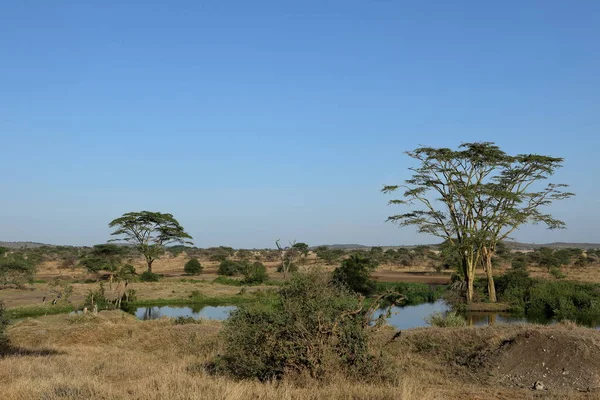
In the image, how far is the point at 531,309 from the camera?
32625 mm

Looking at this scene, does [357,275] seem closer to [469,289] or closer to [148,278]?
[469,289]

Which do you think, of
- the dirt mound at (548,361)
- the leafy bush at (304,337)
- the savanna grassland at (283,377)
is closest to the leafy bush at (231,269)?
the savanna grassland at (283,377)

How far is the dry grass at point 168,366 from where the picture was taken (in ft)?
22.7

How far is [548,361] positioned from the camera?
477 inches

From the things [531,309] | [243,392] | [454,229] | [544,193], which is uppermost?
[544,193]

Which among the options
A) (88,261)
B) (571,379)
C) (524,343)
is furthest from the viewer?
(88,261)

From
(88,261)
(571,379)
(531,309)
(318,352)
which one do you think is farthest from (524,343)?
(88,261)

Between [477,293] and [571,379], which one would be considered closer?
[571,379]

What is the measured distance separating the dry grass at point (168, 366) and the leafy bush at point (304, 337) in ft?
1.62

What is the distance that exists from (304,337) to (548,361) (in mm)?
6445

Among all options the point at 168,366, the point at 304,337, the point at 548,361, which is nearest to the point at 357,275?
the point at 548,361

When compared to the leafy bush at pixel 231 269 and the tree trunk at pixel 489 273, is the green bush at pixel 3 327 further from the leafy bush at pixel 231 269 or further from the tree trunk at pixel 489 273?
the leafy bush at pixel 231 269

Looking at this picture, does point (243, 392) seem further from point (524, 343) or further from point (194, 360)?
point (524, 343)

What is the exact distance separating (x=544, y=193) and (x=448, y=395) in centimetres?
2850
